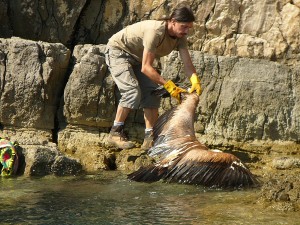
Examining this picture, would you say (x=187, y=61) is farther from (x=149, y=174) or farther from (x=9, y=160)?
(x=9, y=160)

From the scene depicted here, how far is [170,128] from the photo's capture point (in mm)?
6695

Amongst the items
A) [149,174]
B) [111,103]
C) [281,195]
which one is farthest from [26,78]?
[281,195]

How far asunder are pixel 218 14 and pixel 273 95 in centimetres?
146

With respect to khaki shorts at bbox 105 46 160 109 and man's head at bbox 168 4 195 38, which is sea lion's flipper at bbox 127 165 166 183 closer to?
khaki shorts at bbox 105 46 160 109

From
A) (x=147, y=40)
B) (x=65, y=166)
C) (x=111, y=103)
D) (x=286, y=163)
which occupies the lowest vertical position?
(x=65, y=166)

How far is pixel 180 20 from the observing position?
22.9 ft

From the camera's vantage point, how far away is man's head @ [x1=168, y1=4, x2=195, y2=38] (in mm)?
6953

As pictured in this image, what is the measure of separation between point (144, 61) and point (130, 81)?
21.1 inches

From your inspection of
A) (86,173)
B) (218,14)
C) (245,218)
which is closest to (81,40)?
(218,14)

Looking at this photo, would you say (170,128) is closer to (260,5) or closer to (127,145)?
(127,145)

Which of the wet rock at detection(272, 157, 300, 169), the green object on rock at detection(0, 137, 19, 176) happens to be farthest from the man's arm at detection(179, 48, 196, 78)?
the green object on rock at detection(0, 137, 19, 176)

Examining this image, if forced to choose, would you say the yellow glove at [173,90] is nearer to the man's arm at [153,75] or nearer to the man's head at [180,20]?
the man's arm at [153,75]

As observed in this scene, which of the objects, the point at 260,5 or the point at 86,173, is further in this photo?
the point at 260,5

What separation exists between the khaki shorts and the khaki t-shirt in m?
0.09
